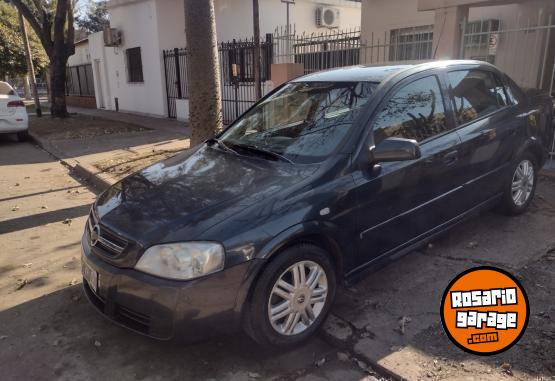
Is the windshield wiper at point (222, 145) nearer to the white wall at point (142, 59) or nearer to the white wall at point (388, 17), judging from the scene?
the white wall at point (388, 17)

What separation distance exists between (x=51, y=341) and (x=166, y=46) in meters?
13.6

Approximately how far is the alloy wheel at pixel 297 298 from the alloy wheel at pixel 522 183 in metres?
2.65

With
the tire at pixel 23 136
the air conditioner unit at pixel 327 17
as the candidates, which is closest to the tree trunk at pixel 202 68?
the tire at pixel 23 136

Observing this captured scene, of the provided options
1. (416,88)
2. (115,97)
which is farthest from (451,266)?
(115,97)

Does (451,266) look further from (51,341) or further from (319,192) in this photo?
(51,341)

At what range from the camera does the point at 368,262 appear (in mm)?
3271

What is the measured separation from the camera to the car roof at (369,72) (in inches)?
143

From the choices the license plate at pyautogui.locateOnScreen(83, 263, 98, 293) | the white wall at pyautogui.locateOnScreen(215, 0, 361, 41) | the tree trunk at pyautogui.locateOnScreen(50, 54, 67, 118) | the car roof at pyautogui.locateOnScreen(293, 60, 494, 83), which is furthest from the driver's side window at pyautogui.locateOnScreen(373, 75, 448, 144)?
the tree trunk at pyautogui.locateOnScreen(50, 54, 67, 118)

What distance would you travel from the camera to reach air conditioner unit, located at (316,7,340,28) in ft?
57.5

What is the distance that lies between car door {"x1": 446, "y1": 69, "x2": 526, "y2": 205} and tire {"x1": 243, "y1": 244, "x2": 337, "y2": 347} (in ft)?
5.37

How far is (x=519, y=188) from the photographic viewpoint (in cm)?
468

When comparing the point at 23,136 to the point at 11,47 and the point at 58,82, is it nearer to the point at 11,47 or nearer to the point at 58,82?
the point at 58,82

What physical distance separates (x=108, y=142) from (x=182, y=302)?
946cm

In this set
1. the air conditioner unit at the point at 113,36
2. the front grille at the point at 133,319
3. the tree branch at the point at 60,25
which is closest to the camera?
the front grille at the point at 133,319
